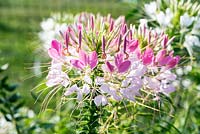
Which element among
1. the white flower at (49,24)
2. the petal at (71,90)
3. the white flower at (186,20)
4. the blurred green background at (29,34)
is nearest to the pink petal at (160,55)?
the petal at (71,90)

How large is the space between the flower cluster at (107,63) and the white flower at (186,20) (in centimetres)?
33

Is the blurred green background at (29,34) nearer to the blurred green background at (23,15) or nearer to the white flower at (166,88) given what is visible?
the blurred green background at (23,15)

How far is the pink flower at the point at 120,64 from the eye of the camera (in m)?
1.33

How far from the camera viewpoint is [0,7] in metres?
9.54

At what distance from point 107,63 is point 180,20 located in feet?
1.75

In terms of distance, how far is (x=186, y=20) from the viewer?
177cm

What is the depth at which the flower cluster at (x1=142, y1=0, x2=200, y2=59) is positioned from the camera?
1.80 m

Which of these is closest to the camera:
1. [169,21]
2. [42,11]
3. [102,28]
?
[102,28]

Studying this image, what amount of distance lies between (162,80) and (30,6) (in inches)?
338

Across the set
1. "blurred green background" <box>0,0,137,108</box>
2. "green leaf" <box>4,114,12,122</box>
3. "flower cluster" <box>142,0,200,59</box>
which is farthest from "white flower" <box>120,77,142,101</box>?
"blurred green background" <box>0,0,137,108</box>

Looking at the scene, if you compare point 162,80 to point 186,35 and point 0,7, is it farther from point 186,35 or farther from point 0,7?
point 0,7

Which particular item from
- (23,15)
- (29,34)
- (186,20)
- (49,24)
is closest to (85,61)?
(186,20)

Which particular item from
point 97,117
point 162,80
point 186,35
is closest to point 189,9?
point 186,35

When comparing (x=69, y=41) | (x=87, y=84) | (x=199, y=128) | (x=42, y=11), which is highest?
(x=42, y=11)
